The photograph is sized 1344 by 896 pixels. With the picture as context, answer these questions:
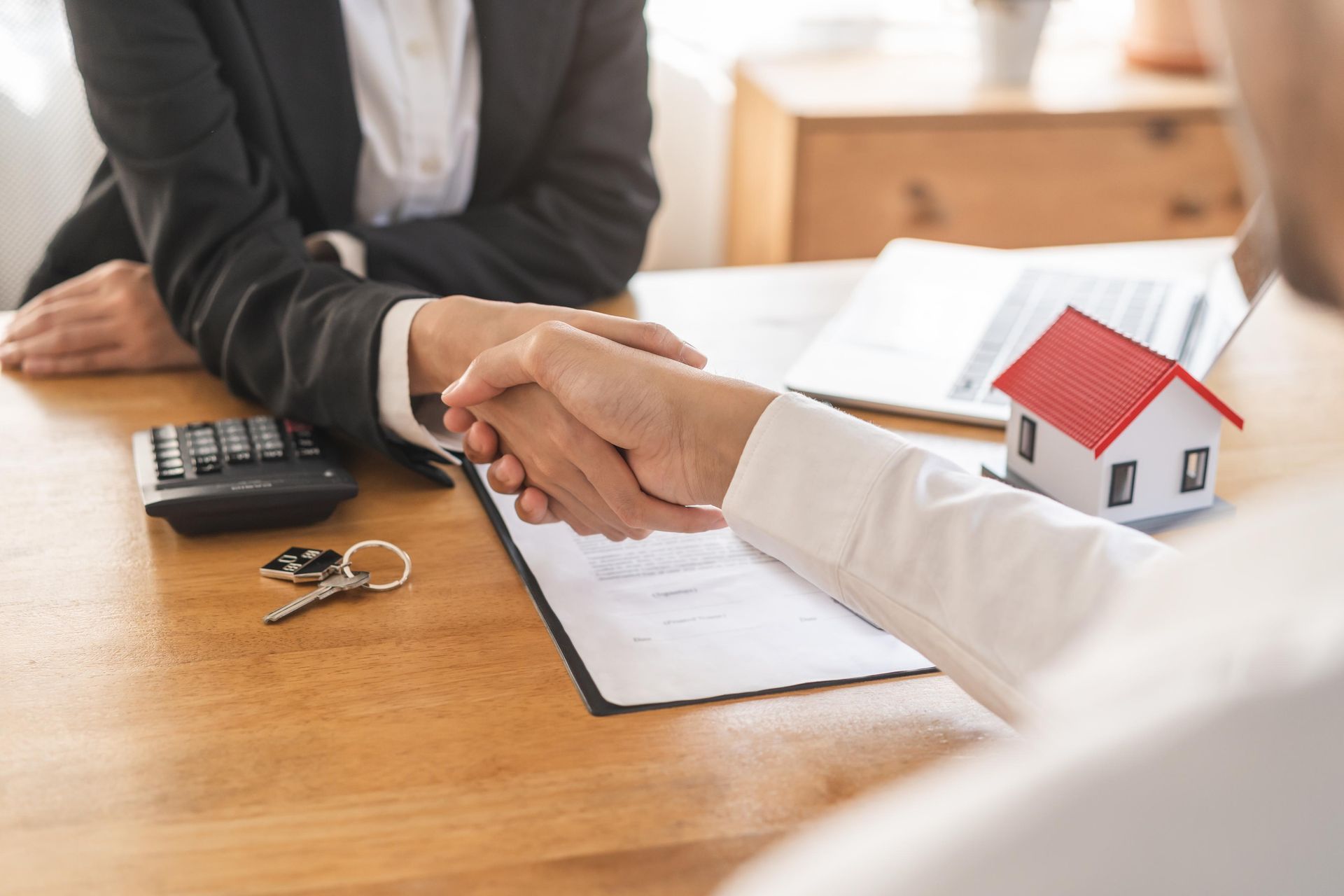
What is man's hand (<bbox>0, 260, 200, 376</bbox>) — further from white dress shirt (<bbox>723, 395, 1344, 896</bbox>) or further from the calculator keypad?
white dress shirt (<bbox>723, 395, 1344, 896</bbox>)

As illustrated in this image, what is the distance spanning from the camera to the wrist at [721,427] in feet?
2.36

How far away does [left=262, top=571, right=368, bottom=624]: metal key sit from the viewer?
70cm

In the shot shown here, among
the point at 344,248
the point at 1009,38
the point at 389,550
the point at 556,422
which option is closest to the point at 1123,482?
the point at 556,422

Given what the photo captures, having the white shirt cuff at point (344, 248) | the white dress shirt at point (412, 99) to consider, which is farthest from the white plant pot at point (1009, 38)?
the white shirt cuff at point (344, 248)

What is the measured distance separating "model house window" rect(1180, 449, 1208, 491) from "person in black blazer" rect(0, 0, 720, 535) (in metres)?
0.34

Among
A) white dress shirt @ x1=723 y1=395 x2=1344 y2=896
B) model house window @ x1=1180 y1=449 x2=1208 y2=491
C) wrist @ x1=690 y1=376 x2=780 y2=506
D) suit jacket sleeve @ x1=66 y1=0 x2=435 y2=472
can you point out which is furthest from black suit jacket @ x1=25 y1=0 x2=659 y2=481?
white dress shirt @ x1=723 y1=395 x2=1344 y2=896

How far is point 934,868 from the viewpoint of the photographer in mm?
232

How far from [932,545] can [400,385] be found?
0.44 m

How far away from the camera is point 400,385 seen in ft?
2.93

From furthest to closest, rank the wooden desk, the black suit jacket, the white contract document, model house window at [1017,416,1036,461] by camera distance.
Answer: the black suit jacket
model house window at [1017,416,1036,461]
the white contract document
the wooden desk

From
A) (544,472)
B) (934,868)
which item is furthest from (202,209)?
(934,868)

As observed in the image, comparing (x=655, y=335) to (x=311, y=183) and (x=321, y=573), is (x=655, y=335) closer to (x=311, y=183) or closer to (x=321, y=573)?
(x=321, y=573)

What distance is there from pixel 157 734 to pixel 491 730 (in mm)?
162

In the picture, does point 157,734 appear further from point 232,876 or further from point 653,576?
point 653,576
